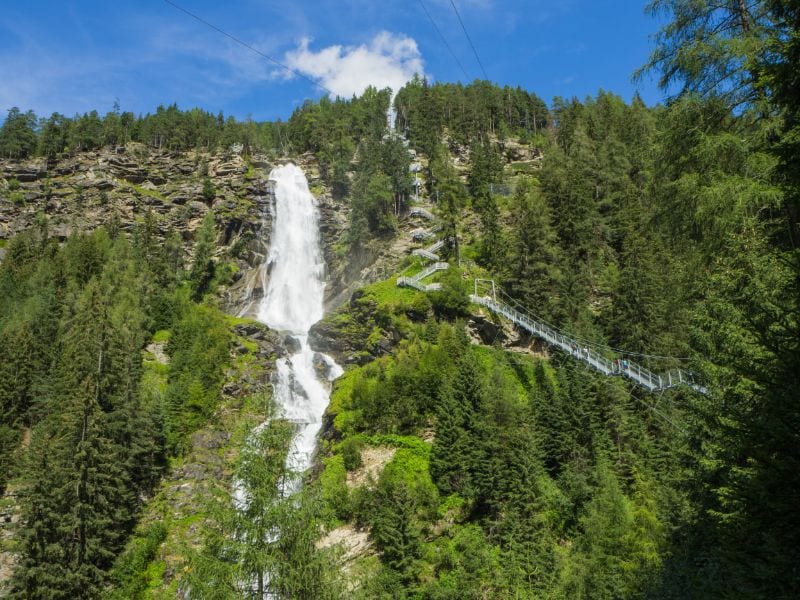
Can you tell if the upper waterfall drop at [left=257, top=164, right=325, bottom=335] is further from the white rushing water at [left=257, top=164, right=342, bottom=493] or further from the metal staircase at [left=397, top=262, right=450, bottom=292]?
the metal staircase at [left=397, top=262, right=450, bottom=292]

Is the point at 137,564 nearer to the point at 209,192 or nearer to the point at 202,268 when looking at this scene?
the point at 202,268

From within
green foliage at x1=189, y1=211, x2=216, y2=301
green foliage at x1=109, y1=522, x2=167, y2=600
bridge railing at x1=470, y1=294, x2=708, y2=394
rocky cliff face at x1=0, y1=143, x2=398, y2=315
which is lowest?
green foliage at x1=109, y1=522, x2=167, y2=600

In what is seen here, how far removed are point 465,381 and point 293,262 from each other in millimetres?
42999

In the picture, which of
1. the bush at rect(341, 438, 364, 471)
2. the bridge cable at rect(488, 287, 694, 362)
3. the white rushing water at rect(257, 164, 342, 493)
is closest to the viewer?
the bush at rect(341, 438, 364, 471)

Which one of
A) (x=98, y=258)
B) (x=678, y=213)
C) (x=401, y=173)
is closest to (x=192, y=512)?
(x=678, y=213)

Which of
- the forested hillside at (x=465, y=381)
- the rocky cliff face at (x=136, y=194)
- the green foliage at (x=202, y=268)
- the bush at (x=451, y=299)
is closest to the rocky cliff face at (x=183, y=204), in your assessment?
the rocky cliff face at (x=136, y=194)

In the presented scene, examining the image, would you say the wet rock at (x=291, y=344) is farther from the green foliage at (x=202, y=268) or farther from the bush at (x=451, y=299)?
the green foliage at (x=202, y=268)

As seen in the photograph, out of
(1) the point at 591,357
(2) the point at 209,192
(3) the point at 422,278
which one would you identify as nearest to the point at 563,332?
(1) the point at 591,357

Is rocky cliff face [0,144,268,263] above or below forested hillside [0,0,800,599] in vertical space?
above

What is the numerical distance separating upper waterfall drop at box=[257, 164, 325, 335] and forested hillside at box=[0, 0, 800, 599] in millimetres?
3303

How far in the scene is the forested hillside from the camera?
924 cm

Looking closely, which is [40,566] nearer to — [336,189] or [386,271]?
[386,271]

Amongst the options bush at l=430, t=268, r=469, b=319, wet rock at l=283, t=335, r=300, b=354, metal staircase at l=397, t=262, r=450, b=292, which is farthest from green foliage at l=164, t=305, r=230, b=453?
bush at l=430, t=268, r=469, b=319

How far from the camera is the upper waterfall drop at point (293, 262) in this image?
6106 cm
